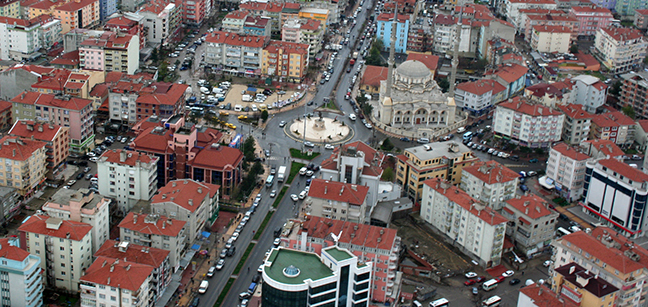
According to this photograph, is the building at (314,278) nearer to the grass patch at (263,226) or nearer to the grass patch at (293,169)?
the grass patch at (263,226)

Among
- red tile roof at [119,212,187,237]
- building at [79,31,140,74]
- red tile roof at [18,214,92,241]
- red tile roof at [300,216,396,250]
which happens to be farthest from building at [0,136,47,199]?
red tile roof at [300,216,396,250]

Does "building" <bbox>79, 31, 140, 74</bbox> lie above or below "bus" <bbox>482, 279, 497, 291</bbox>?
above

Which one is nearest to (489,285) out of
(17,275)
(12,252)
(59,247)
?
(59,247)

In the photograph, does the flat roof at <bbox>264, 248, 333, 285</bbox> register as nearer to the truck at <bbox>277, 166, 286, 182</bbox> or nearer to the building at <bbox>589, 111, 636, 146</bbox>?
the truck at <bbox>277, 166, 286, 182</bbox>

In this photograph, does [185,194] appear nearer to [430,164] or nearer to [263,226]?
[263,226]

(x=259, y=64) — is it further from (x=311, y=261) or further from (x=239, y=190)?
(x=311, y=261)

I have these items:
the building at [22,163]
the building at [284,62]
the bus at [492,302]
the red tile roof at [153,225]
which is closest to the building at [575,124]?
the bus at [492,302]
